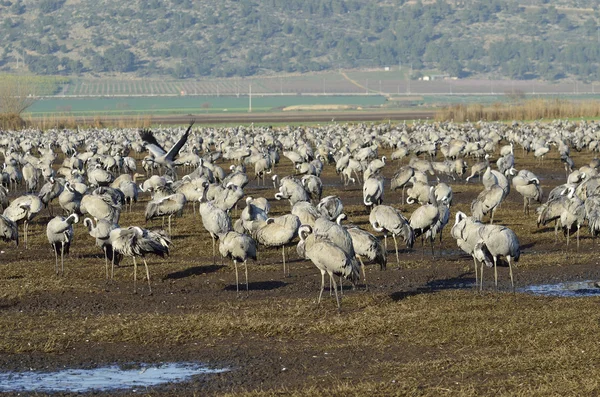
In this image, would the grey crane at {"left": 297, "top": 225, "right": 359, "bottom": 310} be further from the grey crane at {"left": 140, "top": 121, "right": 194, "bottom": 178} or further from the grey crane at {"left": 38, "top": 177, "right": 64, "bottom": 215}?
the grey crane at {"left": 140, "top": 121, "right": 194, "bottom": 178}

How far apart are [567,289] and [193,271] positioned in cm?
612

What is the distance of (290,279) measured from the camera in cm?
1688

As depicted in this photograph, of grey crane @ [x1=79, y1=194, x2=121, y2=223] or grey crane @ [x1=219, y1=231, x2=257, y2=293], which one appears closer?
grey crane @ [x1=219, y1=231, x2=257, y2=293]

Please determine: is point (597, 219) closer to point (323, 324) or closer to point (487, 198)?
point (487, 198)

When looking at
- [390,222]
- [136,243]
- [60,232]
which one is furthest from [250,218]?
[60,232]

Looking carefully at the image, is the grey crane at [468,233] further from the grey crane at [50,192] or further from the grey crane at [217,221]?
the grey crane at [50,192]

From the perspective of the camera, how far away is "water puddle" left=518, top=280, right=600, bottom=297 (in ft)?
51.0

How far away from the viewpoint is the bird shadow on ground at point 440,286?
49.7 ft

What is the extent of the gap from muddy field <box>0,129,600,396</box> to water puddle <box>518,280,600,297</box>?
15.8 inches

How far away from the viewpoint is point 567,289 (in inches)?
629

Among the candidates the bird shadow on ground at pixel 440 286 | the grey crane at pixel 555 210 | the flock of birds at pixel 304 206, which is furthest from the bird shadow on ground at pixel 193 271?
the grey crane at pixel 555 210

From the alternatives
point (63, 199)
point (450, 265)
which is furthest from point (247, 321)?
point (63, 199)

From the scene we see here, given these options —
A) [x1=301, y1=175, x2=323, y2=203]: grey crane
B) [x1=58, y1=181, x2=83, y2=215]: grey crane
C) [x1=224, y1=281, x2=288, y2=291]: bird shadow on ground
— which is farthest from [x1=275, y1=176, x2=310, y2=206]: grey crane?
[x1=224, y1=281, x2=288, y2=291]: bird shadow on ground

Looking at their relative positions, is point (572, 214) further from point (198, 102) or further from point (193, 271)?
point (198, 102)
